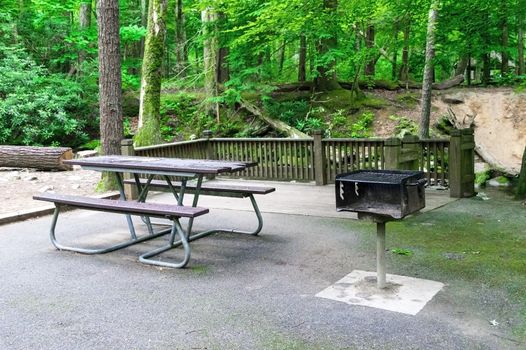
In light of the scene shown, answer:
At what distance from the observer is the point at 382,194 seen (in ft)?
12.8

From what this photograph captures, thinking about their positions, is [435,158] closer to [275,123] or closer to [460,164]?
[460,164]

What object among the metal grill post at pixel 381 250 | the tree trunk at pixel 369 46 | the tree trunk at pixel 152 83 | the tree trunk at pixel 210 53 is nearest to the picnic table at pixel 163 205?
the metal grill post at pixel 381 250

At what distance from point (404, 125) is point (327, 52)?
3.00 meters

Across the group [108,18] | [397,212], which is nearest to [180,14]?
[108,18]

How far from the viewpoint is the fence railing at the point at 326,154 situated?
805 cm

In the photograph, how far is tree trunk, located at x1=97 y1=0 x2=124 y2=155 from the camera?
360 inches

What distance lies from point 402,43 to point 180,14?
29.2 ft

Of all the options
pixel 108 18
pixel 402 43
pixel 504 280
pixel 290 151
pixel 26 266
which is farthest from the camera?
pixel 402 43

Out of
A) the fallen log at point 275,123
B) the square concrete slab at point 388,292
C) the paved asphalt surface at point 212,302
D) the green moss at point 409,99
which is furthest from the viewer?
the green moss at point 409,99

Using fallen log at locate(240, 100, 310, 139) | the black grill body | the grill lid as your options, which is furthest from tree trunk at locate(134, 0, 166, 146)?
the black grill body

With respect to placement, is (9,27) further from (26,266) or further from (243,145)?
(26,266)

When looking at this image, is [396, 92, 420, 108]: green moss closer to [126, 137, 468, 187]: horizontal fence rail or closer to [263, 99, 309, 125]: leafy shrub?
[263, 99, 309, 125]: leafy shrub

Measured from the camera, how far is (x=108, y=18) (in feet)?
29.9

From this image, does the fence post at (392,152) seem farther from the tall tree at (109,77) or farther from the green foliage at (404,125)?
the green foliage at (404,125)
